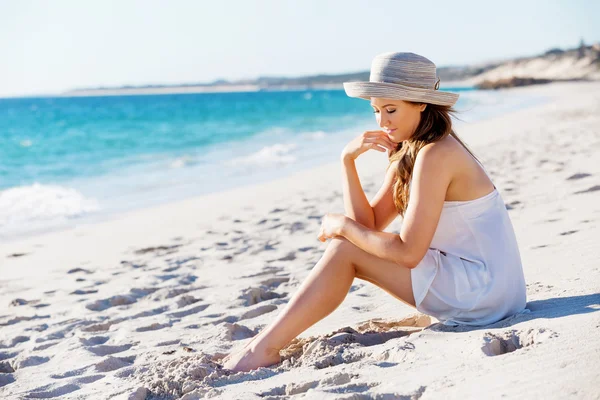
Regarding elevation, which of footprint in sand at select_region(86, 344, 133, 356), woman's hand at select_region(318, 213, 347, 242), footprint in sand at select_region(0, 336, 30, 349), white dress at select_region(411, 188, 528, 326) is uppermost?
woman's hand at select_region(318, 213, 347, 242)

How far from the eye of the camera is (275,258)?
4.89 meters

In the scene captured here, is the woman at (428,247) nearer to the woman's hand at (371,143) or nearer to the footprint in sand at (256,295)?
the woman's hand at (371,143)

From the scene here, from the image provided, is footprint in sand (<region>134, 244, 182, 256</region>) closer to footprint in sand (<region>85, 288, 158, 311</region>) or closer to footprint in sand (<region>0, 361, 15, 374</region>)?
footprint in sand (<region>85, 288, 158, 311</region>)

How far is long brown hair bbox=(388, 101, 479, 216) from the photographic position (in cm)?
274

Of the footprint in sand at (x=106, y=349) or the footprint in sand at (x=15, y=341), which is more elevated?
the footprint in sand at (x=15, y=341)

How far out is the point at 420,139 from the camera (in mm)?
2764

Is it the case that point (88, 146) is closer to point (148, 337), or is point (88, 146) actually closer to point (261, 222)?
point (261, 222)

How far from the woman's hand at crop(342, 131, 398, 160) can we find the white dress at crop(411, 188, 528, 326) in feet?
1.29

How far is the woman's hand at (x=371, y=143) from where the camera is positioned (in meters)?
2.94

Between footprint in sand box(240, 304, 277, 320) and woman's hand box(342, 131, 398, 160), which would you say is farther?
footprint in sand box(240, 304, 277, 320)

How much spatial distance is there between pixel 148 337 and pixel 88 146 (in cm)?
1815

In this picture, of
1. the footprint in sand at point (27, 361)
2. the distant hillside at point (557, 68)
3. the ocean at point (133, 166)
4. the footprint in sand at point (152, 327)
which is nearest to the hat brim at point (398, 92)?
the footprint in sand at point (152, 327)

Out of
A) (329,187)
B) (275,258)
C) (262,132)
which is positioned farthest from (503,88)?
(275,258)

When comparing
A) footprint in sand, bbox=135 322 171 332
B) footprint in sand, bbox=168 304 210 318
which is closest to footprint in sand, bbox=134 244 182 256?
footprint in sand, bbox=168 304 210 318
